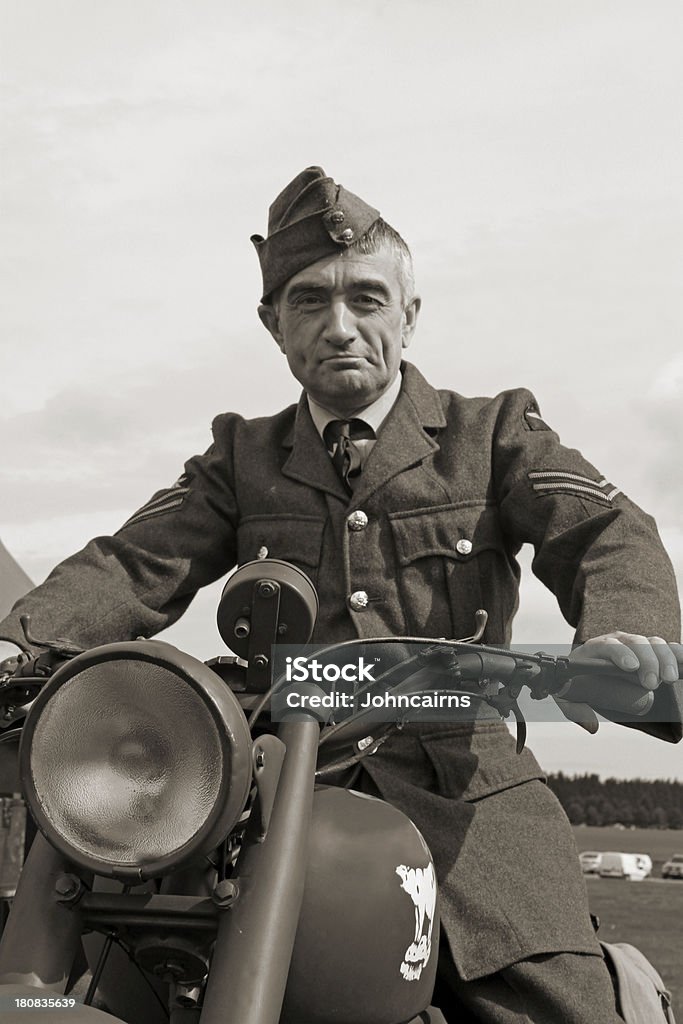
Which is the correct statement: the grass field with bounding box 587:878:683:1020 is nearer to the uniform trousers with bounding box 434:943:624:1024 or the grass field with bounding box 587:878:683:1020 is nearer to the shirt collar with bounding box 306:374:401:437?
the shirt collar with bounding box 306:374:401:437

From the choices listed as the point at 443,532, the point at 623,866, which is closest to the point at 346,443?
the point at 443,532

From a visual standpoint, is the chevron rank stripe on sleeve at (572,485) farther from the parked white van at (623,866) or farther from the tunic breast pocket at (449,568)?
the parked white van at (623,866)

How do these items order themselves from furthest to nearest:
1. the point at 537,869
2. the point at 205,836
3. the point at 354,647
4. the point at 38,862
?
1. the point at 537,869
2. the point at 354,647
3. the point at 38,862
4. the point at 205,836

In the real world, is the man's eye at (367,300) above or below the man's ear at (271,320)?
below

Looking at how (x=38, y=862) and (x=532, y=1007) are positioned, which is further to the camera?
(x=532, y=1007)

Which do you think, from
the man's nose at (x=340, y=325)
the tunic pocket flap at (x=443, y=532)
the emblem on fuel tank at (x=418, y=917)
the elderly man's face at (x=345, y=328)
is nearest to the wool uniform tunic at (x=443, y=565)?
the tunic pocket flap at (x=443, y=532)

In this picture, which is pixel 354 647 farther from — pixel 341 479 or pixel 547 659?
pixel 341 479

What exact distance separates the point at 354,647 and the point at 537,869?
0.87m

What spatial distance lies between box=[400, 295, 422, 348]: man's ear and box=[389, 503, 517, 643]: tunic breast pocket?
0.60 meters

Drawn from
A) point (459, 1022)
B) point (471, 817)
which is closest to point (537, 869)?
point (471, 817)

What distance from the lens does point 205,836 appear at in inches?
67.0

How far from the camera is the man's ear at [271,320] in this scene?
11.2 feet

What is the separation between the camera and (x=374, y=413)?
3244 mm

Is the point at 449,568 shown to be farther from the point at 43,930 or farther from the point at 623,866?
the point at 623,866
